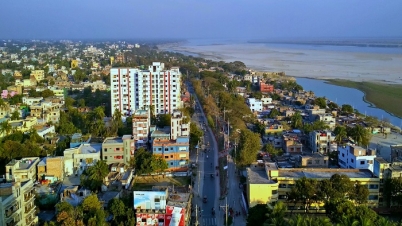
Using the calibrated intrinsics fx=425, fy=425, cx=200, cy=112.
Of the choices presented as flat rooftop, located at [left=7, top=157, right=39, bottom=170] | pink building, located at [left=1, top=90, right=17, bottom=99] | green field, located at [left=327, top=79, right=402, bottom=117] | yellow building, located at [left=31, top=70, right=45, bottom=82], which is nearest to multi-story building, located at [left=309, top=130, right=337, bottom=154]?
flat rooftop, located at [left=7, top=157, right=39, bottom=170]

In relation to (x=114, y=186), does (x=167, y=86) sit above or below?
above

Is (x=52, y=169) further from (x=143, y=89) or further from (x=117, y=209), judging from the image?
(x=143, y=89)

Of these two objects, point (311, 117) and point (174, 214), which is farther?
point (311, 117)

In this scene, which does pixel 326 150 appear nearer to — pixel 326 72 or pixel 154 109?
pixel 154 109

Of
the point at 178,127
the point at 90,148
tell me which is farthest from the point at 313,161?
the point at 90,148

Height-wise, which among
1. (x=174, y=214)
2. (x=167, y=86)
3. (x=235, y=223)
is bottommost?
(x=235, y=223)

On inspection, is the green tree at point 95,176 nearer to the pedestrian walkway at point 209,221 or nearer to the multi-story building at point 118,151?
the multi-story building at point 118,151

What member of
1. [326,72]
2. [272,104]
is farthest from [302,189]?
[326,72]

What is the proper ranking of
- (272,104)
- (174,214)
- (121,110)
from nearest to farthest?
(174,214) < (121,110) < (272,104)

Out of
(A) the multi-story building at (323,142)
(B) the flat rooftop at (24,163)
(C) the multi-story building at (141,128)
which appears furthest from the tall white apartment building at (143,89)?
(B) the flat rooftop at (24,163)
